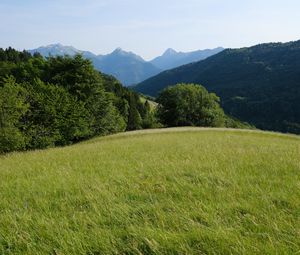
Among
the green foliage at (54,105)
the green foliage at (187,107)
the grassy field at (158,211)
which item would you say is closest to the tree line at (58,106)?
the green foliage at (54,105)

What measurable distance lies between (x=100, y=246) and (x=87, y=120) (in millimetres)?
51335

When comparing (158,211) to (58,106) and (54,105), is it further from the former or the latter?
(58,106)

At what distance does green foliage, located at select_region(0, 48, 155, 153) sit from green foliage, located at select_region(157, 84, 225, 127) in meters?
21.2

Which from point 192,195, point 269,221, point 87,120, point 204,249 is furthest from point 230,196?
point 87,120

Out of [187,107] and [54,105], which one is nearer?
[54,105]

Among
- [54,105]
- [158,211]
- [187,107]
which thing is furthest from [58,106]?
[187,107]

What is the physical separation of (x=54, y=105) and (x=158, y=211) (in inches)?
1635

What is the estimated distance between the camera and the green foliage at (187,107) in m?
88.6

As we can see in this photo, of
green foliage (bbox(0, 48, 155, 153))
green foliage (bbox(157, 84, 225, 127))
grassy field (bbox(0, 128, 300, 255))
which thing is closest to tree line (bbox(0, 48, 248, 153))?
green foliage (bbox(0, 48, 155, 153))

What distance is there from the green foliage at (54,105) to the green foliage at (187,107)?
21.2 metres

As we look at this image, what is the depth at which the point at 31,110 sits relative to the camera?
41781 mm

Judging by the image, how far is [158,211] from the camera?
4781mm

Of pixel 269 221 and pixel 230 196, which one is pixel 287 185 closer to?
pixel 230 196

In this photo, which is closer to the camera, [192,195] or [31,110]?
[192,195]
